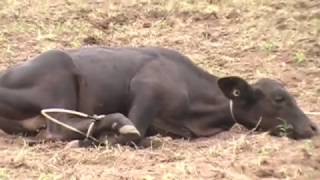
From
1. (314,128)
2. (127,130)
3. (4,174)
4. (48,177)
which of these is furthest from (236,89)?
(4,174)

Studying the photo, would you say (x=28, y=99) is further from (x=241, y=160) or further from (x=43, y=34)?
(x=43, y=34)

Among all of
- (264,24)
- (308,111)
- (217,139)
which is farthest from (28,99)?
(264,24)

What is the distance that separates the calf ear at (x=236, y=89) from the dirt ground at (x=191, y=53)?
1.09 feet

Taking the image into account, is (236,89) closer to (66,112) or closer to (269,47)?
(66,112)

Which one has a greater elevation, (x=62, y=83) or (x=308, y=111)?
(x=62, y=83)

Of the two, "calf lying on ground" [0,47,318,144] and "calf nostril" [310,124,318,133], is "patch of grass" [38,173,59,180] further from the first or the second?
"calf nostril" [310,124,318,133]

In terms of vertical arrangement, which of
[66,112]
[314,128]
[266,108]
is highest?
[66,112]

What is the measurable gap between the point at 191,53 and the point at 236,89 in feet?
9.92

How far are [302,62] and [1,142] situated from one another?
4.56 meters

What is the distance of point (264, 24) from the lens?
12203 millimetres

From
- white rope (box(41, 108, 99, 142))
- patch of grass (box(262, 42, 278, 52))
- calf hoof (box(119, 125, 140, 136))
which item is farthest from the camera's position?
patch of grass (box(262, 42, 278, 52))

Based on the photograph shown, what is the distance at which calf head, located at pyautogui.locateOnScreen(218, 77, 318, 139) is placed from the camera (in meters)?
7.85

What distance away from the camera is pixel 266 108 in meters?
8.04

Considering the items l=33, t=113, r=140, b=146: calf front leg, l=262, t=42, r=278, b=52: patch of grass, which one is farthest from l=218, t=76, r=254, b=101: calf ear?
l=262, t=42, r=278, b=52: patch of grass
